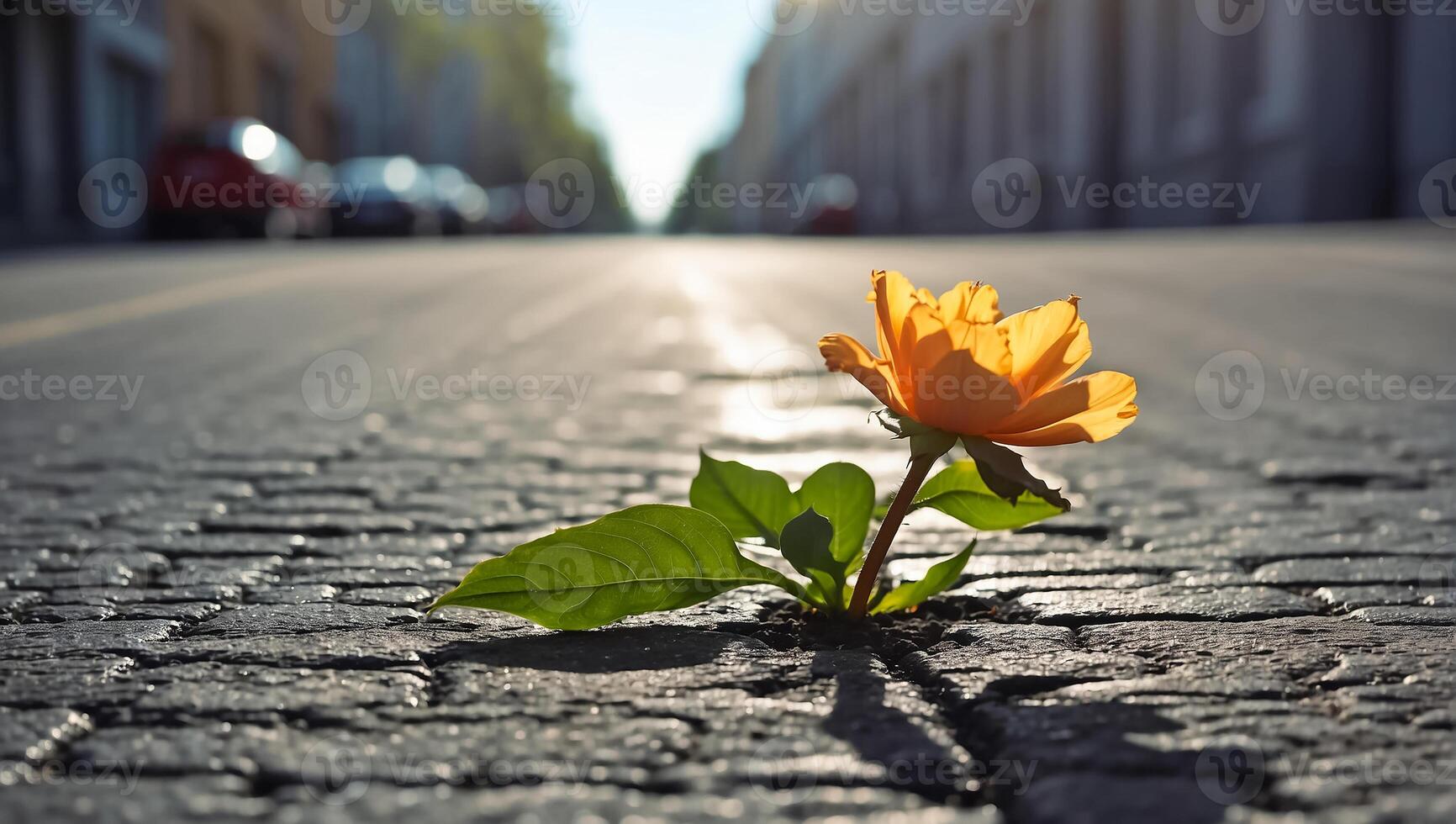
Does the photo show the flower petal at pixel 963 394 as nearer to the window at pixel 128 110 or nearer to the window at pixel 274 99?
the window at pixel 128 110

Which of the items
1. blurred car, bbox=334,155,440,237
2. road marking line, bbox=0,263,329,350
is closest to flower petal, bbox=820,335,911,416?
road marking line, bbox=0,263,329,350

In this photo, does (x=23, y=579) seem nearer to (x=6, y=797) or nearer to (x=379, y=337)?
(x=6, y=797)

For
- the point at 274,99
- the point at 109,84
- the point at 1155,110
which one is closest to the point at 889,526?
the point at 1155,110

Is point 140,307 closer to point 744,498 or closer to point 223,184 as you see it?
point 744,498

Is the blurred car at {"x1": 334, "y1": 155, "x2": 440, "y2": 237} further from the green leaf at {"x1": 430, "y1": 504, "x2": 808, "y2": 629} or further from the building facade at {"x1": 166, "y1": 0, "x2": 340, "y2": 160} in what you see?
the green leaf at {"x1": 430, "y1": 504, "x2": 808, "y2": 629}

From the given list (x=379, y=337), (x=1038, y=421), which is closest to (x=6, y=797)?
(x=1038, y=421)

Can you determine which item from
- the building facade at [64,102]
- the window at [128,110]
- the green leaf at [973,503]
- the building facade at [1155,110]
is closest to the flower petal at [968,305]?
the green leaf at [973,503]
